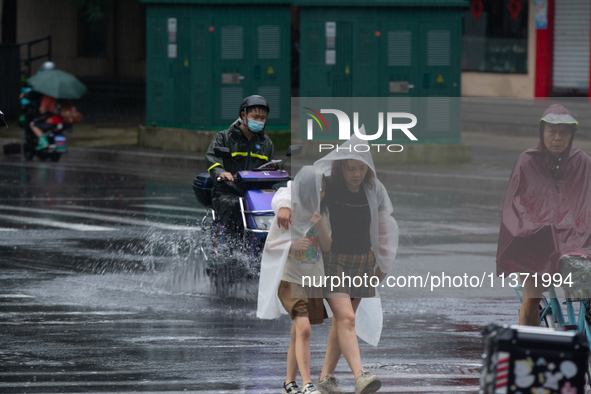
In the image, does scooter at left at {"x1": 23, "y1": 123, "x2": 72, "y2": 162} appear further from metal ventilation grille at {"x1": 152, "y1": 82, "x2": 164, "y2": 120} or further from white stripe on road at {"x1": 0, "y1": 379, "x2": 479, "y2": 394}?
white stripe on road at {"x1": 0, "y1": 379, "x2": 479, "y2": 394}

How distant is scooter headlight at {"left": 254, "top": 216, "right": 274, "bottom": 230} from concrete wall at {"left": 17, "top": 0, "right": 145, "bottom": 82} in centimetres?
2979

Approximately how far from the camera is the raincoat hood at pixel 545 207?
20.1 ft

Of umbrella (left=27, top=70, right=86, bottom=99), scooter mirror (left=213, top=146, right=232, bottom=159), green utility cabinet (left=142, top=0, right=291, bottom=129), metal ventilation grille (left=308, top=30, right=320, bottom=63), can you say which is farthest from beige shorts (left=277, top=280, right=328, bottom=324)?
green utility cabinet (left=142, top=0, right=291, bottom=129)

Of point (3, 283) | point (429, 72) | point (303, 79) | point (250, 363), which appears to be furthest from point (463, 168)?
point (250, 363)

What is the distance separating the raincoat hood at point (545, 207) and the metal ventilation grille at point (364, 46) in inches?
561

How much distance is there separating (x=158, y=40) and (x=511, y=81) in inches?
540

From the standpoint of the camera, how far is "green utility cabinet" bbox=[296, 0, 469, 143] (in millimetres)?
20172

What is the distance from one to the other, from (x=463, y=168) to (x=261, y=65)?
525 cm

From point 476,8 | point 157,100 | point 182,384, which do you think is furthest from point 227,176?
point 476,8

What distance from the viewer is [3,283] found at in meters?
9.54

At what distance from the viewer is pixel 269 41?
21234 mm

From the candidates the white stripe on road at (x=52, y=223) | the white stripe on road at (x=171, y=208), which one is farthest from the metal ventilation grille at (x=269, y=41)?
the white stripe on road at (x=52, y=223)

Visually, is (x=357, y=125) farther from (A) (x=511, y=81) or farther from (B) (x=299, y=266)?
(A) (x=511, y=81)

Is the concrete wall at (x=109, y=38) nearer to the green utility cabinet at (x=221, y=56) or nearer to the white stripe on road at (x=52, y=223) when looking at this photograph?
the green utility cabinet at (x=221, y=56)
